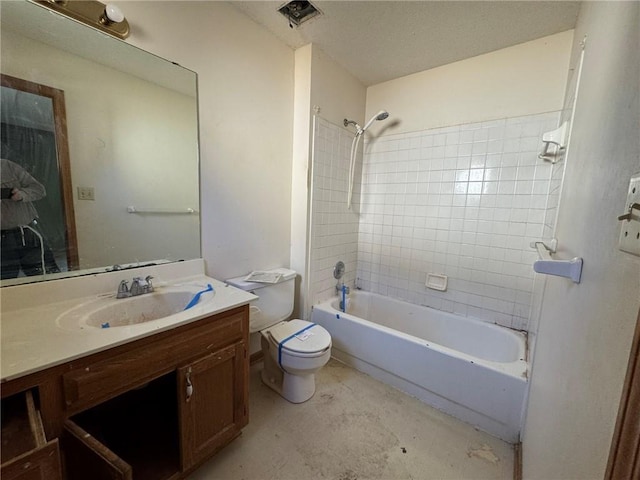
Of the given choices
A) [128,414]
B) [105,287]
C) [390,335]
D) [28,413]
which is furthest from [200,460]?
[390,335]

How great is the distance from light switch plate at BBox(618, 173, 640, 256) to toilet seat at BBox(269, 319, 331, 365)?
1383 mm

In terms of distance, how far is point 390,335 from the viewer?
1.81m

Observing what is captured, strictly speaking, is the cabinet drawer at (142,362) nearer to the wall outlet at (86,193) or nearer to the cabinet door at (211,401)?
the cabinet door at (211,401)

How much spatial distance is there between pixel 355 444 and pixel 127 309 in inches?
51.7

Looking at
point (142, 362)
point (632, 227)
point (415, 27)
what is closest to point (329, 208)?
point (415, 27)

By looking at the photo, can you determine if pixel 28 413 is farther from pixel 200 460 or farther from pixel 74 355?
pixel 200 460

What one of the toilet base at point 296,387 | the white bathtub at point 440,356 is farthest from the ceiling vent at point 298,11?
the toilet base at point 296,387

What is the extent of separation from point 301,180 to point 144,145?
103 centimetres

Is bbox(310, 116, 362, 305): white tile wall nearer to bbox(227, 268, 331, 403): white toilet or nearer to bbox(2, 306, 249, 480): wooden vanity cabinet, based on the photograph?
bbox(227, 268, 331, 403): white toilet

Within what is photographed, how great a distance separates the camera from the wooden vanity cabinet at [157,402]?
2.50 ft

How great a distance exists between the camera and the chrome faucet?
1.18 metres

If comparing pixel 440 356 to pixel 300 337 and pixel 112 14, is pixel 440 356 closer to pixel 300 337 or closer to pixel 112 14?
pixel 300 337

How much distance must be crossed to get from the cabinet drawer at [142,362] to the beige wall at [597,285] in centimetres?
113

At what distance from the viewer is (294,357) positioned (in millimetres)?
1533
